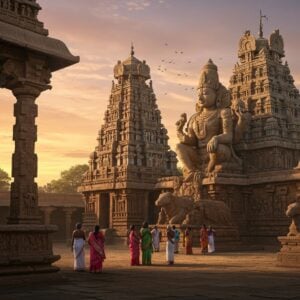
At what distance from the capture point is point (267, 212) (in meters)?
31.5

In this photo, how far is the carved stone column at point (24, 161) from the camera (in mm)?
11719

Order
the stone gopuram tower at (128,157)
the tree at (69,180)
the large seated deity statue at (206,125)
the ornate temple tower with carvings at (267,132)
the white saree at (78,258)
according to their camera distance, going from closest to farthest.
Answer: the white saree at (78,258) < the ornate temple tower with carvings at (267,132) < the large seated deity statue at (206,125) < the stone gopuram tower at (128,157) < the tree at (69,180)

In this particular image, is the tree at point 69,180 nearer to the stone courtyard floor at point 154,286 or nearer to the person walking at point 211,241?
the person walking at point 211,241

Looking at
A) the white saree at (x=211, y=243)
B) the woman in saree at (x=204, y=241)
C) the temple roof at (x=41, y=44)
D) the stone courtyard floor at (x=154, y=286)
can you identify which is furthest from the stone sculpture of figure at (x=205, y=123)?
the temple roof at (x=41, y=44)

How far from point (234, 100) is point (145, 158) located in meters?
8.99

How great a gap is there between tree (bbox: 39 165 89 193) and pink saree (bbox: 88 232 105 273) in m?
71.7

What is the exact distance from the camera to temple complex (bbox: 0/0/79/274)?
Answer: 11.3 metres

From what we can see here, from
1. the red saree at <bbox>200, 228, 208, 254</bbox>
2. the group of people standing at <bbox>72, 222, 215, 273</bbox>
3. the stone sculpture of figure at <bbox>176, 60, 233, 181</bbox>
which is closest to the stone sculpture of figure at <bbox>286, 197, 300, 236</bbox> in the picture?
the group of people standing at <bbox>72, 222, 215, 273</bbox>

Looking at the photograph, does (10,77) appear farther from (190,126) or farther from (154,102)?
(154,102)

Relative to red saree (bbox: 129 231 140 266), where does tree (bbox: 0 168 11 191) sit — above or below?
above

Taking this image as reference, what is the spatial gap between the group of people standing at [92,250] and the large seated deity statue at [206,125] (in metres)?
17.9

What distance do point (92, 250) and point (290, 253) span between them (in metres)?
5.89

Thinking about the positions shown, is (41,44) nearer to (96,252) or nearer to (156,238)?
(96,252)

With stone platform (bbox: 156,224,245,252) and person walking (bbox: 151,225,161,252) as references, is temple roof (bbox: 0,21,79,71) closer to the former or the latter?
person walking (bbox: 151,225,161,252)
